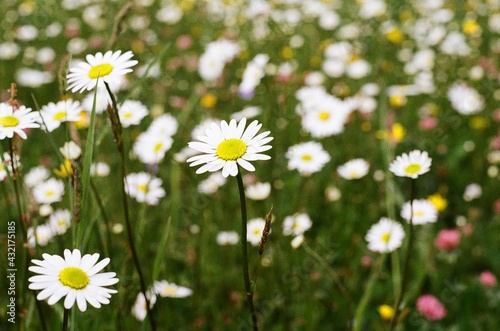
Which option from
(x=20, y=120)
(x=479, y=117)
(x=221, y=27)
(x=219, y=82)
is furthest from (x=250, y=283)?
(x=221, y=27)

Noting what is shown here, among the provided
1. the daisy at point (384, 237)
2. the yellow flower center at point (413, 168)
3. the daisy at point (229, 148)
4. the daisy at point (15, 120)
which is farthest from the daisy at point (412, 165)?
the daisy at point (15, 120)

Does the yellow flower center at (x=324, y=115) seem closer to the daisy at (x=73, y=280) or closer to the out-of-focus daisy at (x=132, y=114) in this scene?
the out-of-focus daisy at (x=132, y=114)

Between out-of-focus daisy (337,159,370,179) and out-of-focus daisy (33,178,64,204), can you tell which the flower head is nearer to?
out-of-focus daisy (337,159,370,179)

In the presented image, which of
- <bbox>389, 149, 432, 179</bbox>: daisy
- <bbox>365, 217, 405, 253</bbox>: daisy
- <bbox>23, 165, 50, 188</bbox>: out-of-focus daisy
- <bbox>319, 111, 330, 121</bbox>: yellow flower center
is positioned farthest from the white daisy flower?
<bbox>23, 165, 50, 188</bbox>: out-of-focus daisy

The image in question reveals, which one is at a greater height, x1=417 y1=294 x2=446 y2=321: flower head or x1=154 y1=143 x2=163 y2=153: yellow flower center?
x1=154 y1=143 x2=163 y2=153: yellow flower center

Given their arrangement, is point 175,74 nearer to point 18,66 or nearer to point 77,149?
point 18,66
